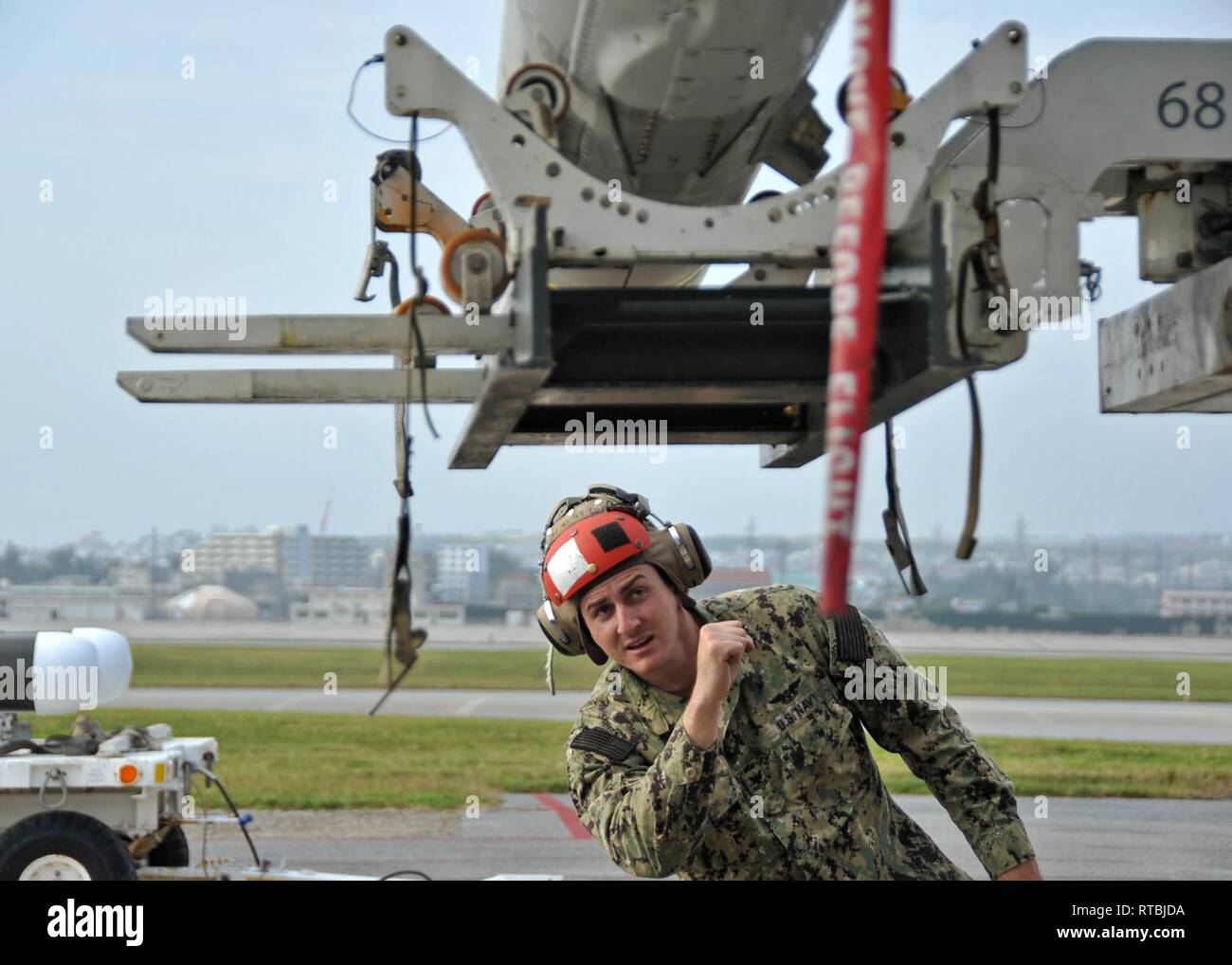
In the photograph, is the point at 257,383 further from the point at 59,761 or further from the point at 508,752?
the point at 508,752

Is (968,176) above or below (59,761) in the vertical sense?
above

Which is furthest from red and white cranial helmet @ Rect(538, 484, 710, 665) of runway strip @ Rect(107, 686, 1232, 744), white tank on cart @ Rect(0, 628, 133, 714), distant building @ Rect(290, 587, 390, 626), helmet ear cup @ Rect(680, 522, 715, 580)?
distant building @ Rect(290, 587, 390, 626)

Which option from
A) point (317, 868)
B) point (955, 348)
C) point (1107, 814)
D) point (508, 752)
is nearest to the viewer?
point (955, 348)

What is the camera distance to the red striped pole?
118cm

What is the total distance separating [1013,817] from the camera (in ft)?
11.0

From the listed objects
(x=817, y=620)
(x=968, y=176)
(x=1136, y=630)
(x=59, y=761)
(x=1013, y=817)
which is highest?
(x=968, y=176)

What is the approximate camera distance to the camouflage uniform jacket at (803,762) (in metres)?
3.29

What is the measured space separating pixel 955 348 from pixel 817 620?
905 mm

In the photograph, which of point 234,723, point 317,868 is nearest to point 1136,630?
point 234,723

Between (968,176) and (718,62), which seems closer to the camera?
(968,176)

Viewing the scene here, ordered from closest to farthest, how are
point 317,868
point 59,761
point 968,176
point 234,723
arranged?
point 968,176 < point 59,761 < point 317,868 < point 234,723

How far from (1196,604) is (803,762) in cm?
11012

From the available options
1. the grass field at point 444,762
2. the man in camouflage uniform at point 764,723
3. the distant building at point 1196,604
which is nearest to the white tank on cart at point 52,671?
the grass field at point 444,762

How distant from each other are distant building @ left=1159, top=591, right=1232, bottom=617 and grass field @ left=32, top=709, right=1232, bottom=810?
258ft
